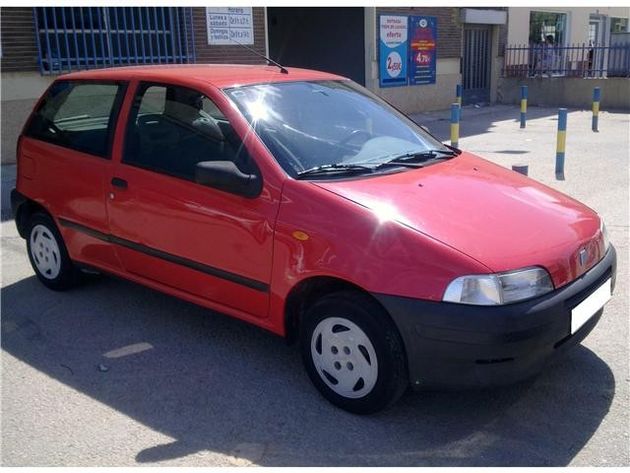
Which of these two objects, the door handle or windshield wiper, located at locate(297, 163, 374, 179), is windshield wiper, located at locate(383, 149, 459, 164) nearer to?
windshield wiper, located at locate(297, 163, 374, 179)

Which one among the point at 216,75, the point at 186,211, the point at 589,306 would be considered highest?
the point at 216,75

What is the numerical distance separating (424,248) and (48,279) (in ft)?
11.0

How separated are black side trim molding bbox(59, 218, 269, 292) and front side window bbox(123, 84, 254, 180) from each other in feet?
1.64

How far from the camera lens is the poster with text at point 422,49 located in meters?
17.4

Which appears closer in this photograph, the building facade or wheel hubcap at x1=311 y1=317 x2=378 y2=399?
wheel hubcap at x1=311 y1=317 x2=378 y2=399

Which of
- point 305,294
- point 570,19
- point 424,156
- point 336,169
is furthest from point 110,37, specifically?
point 570,19

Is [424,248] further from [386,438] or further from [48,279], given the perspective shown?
[48,279]

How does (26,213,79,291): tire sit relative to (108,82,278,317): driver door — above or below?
below

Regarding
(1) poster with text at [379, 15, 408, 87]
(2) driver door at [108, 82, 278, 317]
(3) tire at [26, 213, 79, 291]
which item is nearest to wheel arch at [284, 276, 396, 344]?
(2) driver door at [108, 82, 278, 317]

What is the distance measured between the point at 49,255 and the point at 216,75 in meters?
2.06

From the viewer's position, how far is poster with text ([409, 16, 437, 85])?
17.4 m

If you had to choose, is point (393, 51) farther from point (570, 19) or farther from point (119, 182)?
point (119, 182)

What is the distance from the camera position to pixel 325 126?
3.91 m

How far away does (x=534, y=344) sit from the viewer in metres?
2.95
